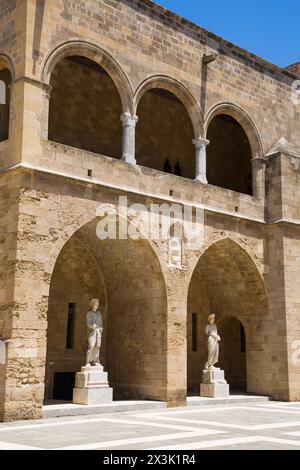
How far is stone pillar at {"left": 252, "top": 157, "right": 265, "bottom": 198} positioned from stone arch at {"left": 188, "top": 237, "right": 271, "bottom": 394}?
1.83 m

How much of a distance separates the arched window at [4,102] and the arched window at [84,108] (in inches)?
47.4

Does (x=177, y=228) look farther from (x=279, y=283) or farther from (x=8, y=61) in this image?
(x=8, y=61)

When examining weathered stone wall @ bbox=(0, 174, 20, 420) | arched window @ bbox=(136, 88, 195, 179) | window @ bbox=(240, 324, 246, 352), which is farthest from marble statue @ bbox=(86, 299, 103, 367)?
window @ bbox=(240, 324, 246, 352)

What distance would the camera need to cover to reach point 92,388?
40.9 ft

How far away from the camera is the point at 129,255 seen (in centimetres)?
1430

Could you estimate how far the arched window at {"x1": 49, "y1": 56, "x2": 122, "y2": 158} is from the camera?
50.2 ft

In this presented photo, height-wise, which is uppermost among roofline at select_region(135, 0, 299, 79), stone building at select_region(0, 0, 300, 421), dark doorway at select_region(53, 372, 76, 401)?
roofline at select_region(135, 0, 299, 79)

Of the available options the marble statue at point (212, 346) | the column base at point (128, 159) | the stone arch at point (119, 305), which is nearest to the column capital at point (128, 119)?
the column base at point (128, 159)

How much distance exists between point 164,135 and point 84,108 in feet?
9.53

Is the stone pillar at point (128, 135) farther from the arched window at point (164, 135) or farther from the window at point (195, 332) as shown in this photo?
the window at point (195, 332)

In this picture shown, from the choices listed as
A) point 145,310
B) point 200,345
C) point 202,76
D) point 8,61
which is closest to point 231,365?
point 200,345

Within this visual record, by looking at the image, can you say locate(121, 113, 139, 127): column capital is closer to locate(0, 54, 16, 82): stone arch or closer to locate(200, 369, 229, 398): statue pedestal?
locate(0, 54, 16, 82): stone arch

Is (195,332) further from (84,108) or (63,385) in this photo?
(84,108)
